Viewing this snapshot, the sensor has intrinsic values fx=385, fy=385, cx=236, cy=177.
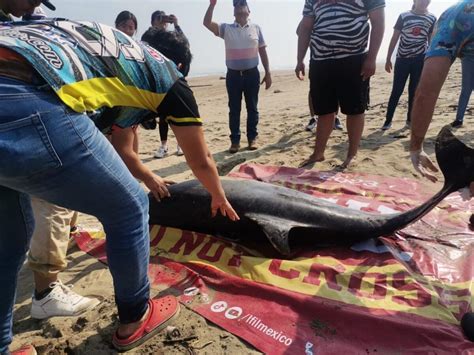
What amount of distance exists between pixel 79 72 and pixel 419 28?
6303 mm

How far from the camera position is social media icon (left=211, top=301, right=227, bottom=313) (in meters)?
2.54

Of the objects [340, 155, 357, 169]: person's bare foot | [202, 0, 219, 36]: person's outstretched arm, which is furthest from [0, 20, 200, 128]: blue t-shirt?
[202, 0, 219, 36]: person's outstretched arm

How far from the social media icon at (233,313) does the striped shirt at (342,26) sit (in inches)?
137

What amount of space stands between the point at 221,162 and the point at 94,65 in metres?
4.08

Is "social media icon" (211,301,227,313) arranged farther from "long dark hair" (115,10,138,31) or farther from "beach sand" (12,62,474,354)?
"long dark hair" (115,10,138,31)


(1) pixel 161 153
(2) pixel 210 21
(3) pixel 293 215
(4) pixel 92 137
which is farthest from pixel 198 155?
(2) pixel 210 21

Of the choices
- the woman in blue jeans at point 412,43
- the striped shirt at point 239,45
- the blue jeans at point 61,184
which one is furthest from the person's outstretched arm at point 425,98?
the woman in blue jeans at point 412,43

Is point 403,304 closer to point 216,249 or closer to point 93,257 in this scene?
point 216,249

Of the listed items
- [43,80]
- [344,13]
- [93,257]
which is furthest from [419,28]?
[43,80]

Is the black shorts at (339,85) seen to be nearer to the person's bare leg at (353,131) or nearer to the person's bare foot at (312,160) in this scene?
the person's bare leg at (353,131)

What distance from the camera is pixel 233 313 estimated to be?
2.51m

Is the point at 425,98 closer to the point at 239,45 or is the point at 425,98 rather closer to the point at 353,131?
the point at 353,131

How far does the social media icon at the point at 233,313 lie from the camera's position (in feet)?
8.14

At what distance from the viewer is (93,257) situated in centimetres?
327
